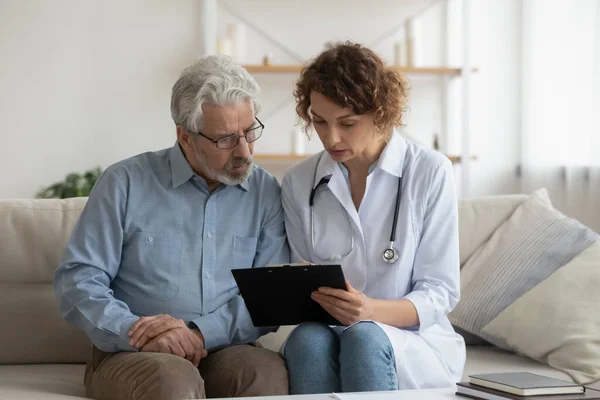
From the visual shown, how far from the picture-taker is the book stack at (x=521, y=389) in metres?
1.54

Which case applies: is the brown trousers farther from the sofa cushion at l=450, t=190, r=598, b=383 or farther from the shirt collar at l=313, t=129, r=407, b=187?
the sofa cushion at l=450, t=190, r=598, b=383

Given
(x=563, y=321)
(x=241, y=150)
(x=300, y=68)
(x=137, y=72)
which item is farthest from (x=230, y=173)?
(x=137, y=72)

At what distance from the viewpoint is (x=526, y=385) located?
1561mm

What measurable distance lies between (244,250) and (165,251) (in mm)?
209

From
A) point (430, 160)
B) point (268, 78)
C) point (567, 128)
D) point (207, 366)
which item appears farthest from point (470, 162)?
point (207, 366)

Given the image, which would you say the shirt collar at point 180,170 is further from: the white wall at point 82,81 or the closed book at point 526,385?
the white wall at point 82,81

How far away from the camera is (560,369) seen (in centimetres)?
238

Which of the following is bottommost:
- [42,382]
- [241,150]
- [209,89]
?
[42,382]

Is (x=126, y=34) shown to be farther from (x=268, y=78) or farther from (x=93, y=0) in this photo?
(x=268, y=78)

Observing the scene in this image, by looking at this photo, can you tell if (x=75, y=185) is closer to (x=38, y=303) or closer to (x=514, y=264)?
(x=38, y=303)

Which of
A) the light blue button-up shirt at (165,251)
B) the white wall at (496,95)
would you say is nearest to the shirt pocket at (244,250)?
the light blue button-up shirt at (165,251)

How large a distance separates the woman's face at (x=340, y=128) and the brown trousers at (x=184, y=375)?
0.55m

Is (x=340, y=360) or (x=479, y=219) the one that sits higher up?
(x=479, y=219)

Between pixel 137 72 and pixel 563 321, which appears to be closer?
pixel 563 321
